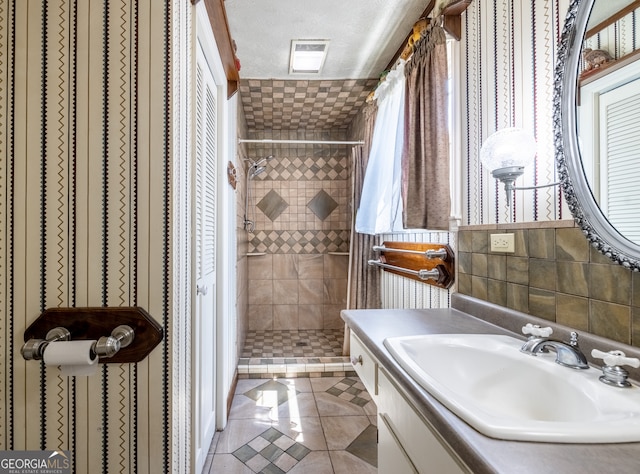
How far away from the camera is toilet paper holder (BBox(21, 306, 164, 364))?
0.91 meters

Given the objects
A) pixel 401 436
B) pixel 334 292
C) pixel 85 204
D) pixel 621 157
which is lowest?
pixel 334 292

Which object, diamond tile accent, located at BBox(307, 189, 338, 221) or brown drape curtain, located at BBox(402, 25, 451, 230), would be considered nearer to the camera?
brown drape curtain, located at BBox(402, 25, 451, 230)

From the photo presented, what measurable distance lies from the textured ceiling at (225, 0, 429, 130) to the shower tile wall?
610mm

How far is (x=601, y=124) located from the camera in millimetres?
861

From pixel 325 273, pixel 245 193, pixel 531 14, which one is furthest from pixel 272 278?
pixel 531 14

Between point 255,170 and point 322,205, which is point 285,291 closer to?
point 322,205

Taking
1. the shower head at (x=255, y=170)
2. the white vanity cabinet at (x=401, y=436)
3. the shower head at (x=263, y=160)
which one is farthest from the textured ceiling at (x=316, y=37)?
the white vanity cabinet at (x=401, y=436)

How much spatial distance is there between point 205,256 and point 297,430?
47.4 inches

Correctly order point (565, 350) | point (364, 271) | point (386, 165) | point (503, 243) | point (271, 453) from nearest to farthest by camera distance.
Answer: point (565, 350), point (503, 243), point (271, 453), point (386, 165), point (364, 271)

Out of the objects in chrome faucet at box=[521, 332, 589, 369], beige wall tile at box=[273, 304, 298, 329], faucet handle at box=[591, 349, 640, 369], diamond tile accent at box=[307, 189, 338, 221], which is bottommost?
beige wall tile at box=[273, 304, 298, 329]

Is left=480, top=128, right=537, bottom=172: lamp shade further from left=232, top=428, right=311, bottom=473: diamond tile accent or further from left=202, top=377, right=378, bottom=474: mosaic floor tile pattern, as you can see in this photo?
left=232, top=428, right=311, bottom=473: diamond tile accent

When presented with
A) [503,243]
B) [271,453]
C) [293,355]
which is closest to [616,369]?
[503,243]

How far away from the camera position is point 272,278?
393cm

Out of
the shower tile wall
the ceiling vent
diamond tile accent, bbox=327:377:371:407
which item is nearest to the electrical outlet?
diamond tile accent, bbox=327:377:371:407
